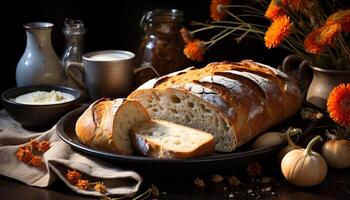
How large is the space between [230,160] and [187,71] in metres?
0.42

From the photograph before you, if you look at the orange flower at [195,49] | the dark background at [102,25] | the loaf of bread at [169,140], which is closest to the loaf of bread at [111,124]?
the loaf of bread at [169,140]

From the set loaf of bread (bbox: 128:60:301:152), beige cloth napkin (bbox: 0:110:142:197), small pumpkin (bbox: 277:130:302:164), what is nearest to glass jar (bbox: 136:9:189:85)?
loaf of bread (bbox: 128:60:301:152)

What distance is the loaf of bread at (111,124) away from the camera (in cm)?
135

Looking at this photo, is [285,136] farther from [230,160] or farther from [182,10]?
[182,10]

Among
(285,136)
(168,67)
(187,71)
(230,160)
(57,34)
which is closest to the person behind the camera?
(230,160)

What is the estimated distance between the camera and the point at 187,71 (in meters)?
1.63

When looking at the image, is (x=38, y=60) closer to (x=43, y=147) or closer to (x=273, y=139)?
(x=43, y=147)

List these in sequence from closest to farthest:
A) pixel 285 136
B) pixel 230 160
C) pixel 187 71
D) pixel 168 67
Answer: pixel 230 160 < pixel 285 136 < pixel 187 71 < pixel 168 67

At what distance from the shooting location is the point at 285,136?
1.39 m

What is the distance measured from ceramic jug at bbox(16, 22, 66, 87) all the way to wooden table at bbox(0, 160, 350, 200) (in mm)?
529

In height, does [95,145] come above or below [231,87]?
below

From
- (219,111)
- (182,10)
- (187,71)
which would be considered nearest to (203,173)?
(219,111)

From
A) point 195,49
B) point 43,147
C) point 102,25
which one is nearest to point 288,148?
point 195,49

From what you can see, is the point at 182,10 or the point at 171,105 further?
the point at 182,10
